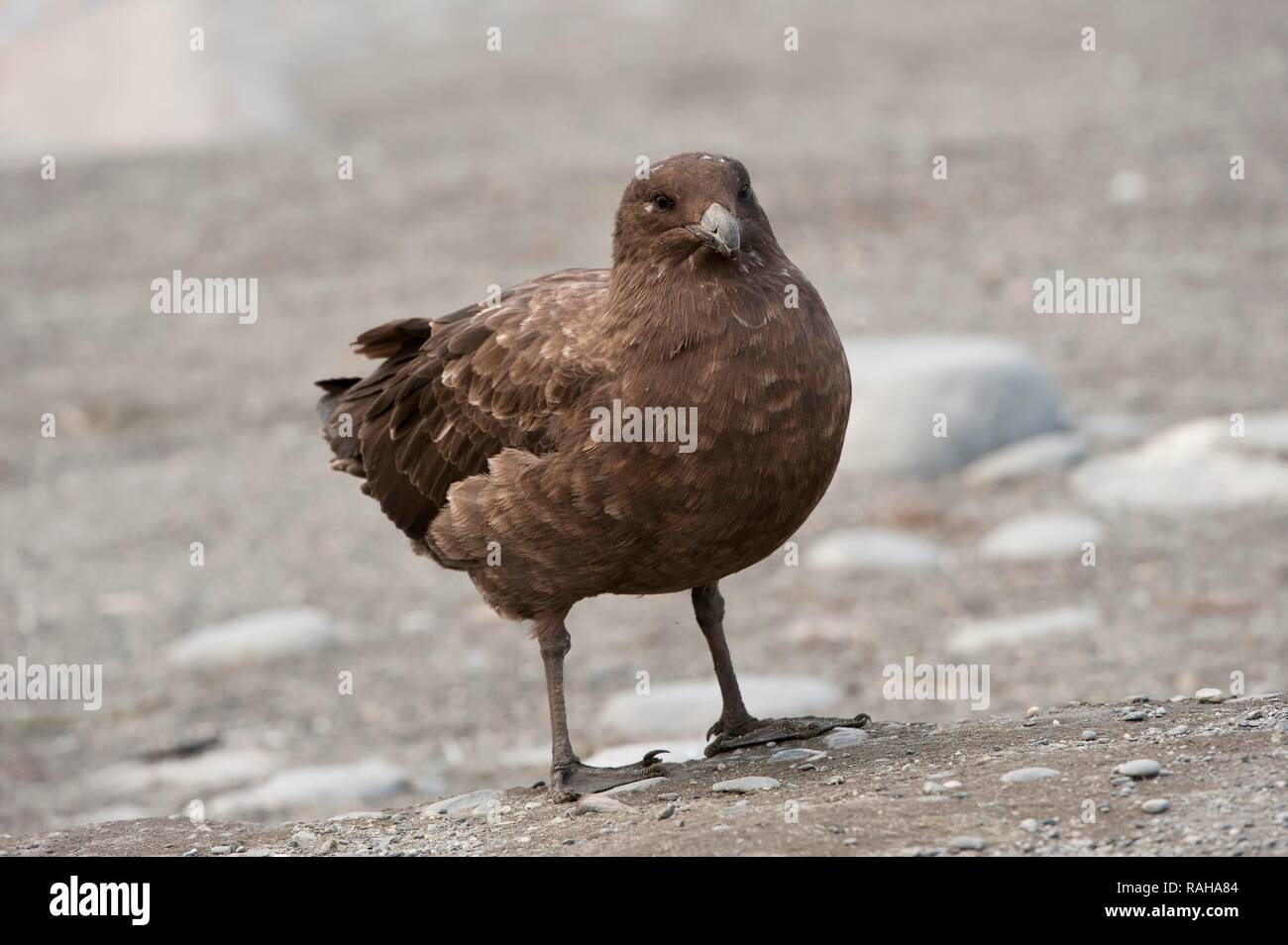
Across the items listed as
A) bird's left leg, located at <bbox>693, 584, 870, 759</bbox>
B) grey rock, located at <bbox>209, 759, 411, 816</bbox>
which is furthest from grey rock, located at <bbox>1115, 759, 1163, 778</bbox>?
grey rock, located at <bbox>209, 759, 411, 816</bbox>

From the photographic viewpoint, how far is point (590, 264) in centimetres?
1817

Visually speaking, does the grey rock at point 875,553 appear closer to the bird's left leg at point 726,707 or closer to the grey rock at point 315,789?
the grey rock at point 315,789

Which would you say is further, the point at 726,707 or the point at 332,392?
the point at 332,392

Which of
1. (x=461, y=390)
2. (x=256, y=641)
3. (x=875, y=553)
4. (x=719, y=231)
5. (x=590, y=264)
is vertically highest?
(x=590, y=264)

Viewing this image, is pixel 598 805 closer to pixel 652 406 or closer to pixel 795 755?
pixel 795 755

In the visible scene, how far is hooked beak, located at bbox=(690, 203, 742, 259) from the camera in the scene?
5.97 m

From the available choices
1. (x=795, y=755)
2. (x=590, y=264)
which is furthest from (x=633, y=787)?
(x=590, y=264)

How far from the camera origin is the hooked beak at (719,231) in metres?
5.97

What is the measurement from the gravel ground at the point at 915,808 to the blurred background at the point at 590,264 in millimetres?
1744

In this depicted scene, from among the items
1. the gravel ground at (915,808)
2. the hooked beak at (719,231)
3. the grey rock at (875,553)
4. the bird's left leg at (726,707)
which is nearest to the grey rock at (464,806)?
the gravel ground at (915,808)

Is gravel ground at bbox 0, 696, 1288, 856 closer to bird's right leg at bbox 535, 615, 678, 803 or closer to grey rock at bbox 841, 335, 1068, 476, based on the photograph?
bird's right leg at bbox 535, 615, 678, 803

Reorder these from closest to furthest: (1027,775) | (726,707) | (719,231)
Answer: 1. (1027,775)
2. (719,231)
3. (726,707)

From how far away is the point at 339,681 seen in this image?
11195 millimetres

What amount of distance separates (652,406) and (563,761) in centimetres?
156
